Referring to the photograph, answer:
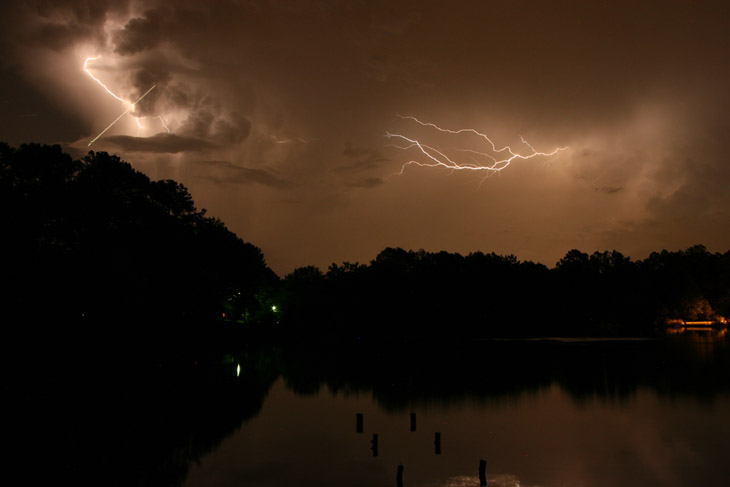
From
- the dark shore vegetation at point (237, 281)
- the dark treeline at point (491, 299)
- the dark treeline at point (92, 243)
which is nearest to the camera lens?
the dark treeline at point (92, 243)

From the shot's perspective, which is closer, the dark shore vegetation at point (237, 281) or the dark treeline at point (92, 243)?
the dark treeline at point (92, 243)

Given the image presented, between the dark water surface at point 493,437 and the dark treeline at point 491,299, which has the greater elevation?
the dark treeline at point 491,299

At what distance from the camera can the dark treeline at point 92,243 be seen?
1620 inches

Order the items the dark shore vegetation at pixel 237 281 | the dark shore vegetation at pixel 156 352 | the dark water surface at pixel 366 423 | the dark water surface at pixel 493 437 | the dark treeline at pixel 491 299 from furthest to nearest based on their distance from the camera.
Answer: the dark treeline at pixel 491 299 < the dark shore vegetation at pixel 237 281 < the dark shore vegetation at pixel 156 352 < the dark water surface at pixel 366 423 < the dark water surface at pixel 493 437

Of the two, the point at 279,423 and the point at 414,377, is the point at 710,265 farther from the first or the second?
the point at 279,423

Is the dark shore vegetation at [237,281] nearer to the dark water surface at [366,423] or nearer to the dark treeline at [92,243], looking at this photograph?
the dark treeline at [92,243]

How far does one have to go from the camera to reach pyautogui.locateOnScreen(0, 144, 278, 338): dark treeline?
41156 mm

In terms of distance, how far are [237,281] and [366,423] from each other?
43.5 metres

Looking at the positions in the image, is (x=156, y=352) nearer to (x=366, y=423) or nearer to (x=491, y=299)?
(x=366, y=423)

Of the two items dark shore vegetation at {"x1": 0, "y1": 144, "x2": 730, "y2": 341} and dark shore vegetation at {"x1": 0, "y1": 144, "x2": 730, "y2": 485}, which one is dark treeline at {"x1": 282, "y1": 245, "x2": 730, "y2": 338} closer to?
dark shore vegetation at {"x1": 0, "y1": 144, "x2": 730, "y2": 341}

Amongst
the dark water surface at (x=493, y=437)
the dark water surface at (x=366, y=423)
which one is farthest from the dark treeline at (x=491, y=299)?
the dark water surface at (x=493, y=437)

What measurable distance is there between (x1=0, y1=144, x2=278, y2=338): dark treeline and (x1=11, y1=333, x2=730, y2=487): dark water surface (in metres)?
4.30

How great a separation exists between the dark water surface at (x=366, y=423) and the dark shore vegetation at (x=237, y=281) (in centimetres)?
572

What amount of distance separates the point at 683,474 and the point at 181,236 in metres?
42.7
